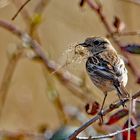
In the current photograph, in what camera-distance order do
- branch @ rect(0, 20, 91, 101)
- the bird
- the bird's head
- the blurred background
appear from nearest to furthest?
the bird → the bird's head → branch @ rect(0, 20, 91, 101) → the blurred background

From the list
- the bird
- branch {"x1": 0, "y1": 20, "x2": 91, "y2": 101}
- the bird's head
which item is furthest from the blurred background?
the bird

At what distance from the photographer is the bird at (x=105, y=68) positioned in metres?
3.69

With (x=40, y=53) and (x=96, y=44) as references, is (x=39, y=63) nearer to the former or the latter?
(x=40, y=53)

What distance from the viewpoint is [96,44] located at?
4047mm

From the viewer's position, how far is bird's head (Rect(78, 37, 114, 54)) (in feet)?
12.9

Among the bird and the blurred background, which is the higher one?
the bird

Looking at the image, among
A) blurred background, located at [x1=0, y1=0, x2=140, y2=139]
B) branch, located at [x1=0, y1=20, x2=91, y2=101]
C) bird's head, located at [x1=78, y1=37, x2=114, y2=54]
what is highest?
bird's head, located at [x1=78, y1=37, x2=114, y2=54]

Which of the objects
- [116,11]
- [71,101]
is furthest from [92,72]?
[71,101]

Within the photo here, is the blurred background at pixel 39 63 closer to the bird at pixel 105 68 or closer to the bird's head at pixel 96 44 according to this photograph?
the bird's head at pixel 96 44

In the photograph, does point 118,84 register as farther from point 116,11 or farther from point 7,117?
point 7,117

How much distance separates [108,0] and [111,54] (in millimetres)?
3155

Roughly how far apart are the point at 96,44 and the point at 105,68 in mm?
309

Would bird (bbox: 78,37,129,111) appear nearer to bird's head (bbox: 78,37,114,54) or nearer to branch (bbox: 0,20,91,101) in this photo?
bird's head (bbox: 78,37,114,54)

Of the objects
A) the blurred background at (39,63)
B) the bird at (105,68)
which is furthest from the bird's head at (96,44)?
the blurred background at (39,63)
